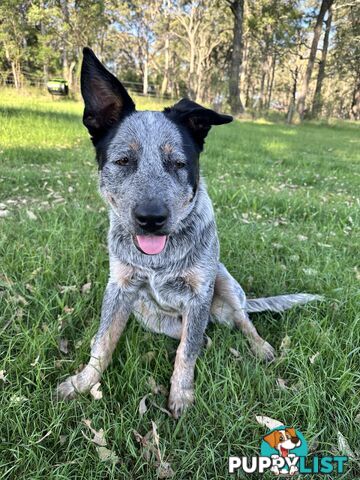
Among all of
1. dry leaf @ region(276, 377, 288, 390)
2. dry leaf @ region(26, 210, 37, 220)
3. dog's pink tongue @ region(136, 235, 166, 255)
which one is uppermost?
dog's pink tongue @ region(136, 235, 166, 255)

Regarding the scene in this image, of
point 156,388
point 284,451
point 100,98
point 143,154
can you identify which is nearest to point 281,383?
point 284,451

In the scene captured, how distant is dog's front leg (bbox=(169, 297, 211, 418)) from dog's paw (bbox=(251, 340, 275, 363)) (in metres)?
0.40

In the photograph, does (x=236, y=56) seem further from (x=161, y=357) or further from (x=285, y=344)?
(x=161, y=357)

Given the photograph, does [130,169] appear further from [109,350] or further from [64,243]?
[64,243]

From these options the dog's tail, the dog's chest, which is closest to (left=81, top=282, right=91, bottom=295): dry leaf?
the dog's chest

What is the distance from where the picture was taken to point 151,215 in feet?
6.07

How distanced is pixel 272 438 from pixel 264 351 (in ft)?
2.01

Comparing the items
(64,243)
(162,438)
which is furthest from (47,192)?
(162,438)

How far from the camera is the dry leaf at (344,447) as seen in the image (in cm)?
167

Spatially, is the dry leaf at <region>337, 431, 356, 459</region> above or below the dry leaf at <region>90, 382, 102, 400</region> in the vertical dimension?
below

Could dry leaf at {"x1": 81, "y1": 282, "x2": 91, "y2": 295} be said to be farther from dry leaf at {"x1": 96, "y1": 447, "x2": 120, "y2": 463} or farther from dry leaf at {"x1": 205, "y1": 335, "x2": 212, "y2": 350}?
dry leaf at {"x1": 96, "y1": 447, "x2": 120, "y2": 463}

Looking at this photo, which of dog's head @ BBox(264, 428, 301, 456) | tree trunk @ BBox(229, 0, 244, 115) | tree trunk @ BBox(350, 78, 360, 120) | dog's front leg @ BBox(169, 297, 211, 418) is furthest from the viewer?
tree trunk @ BBox(350, 78, 360, 120)

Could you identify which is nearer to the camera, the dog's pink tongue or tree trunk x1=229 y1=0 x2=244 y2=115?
the dog's pink tongue

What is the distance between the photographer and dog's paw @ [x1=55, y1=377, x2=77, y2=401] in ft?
6.25
